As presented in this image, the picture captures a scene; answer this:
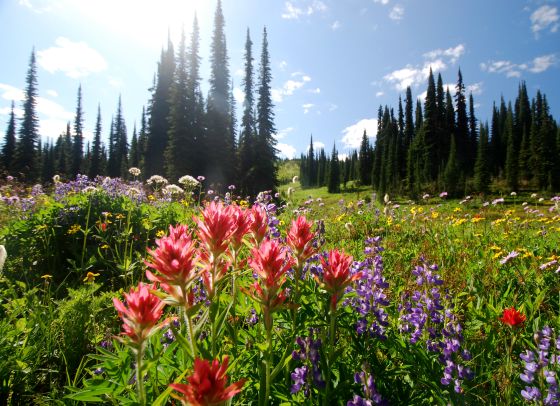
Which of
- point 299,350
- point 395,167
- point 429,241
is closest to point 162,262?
point 299,350

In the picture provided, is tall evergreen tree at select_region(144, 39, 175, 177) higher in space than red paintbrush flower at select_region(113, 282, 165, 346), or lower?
higher

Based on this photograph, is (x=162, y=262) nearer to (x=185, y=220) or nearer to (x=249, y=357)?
(x=249, y=357)

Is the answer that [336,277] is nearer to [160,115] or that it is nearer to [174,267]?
[174,267]

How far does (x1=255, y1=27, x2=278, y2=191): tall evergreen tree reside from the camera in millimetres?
33875

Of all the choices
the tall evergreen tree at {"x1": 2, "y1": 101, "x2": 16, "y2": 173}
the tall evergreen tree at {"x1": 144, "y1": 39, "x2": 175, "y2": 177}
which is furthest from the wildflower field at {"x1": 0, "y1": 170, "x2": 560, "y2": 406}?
the tall evergreen tree at {"x1": 2, "y1": 101, "x2": 16, "y2": 173}

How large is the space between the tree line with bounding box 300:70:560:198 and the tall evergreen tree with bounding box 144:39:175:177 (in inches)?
1662

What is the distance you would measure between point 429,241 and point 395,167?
212 ft

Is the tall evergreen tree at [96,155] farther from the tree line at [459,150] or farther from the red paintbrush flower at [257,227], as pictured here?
the red paintbrush flower at [257,227]

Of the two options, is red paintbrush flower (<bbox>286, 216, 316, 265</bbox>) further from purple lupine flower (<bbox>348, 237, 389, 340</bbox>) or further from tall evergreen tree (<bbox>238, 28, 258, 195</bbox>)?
tall evergreen tree (<bbox>238, 28, 258, 195</bbox>)

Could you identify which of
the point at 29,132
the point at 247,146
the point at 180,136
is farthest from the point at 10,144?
the point at 247,146

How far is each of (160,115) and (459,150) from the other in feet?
204

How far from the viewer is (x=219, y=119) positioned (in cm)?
3447

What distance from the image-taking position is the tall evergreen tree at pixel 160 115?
41.2 meters

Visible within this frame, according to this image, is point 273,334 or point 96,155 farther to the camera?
point 96,155
